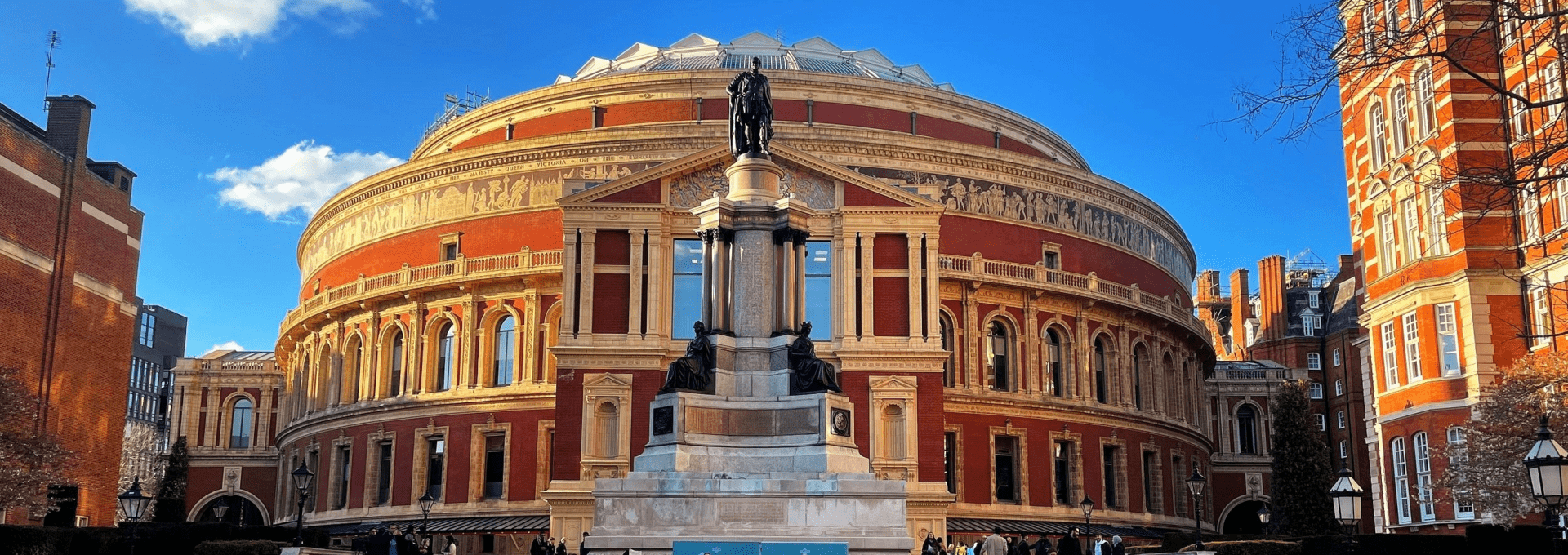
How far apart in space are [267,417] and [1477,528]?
225 ft

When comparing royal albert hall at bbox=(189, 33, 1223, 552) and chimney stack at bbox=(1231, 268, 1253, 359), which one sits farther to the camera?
Result: chimney stack at bbox=(1231, 268, 1253, 359)

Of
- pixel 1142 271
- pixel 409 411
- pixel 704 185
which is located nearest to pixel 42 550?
pixel 704 185

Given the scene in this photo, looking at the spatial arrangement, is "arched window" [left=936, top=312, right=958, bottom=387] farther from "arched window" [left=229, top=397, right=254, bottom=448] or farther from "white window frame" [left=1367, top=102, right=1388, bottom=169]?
"arched window" [left=229, top=397, right=254, bottom=448]

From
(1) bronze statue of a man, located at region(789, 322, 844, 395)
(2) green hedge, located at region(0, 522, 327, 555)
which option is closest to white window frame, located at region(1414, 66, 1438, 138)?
(1) bronze statue of a man, located at region(789, 322, 844, 395)

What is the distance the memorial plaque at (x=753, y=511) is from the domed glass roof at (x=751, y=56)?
47625 millimetres

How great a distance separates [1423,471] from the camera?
42375 mm

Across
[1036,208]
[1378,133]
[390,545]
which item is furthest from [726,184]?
[1378,133]

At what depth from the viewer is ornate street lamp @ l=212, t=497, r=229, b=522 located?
78.8 meters

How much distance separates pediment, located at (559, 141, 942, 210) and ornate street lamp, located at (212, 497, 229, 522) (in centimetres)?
3925

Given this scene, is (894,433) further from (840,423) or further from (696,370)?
(696,370)

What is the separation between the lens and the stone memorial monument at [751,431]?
2545cm

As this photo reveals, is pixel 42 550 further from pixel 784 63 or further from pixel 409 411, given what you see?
pixel 784 63

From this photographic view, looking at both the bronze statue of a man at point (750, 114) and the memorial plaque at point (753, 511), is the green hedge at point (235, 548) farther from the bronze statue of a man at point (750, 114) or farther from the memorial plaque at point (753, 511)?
the bronze statue of a man at point (750, 114)

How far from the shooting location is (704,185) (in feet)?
169
